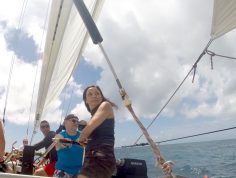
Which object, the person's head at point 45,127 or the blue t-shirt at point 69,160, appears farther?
the person's head at point 45,127

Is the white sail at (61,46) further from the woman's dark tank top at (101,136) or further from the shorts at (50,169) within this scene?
the woman's dark tank top at (101,136)

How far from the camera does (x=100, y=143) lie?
3.84 meters

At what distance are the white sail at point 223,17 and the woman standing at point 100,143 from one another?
78.0 inches

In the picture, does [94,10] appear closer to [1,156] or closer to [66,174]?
[66,174]

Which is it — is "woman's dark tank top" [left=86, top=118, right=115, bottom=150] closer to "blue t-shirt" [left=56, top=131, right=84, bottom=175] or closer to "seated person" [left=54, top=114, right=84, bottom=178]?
→ "seated person" [left=54, top=114, right=84, bottom=178]

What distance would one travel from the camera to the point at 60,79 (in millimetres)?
8742

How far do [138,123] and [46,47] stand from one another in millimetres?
5237

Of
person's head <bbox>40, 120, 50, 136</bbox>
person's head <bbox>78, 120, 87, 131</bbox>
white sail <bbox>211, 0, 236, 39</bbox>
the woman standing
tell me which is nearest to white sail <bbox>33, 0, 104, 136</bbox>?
person's head <bbox>40, 120, 50, 136</bbox>

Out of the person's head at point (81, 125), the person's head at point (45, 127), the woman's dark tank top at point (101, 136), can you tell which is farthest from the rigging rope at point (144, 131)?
the person's head at point (45, 127)

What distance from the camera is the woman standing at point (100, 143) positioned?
372 centimetres

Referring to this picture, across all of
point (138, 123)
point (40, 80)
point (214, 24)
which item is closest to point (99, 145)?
point (138, 123)

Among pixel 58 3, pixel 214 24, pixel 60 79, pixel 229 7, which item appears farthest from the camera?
pixel 60 79

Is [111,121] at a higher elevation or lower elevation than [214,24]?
lower

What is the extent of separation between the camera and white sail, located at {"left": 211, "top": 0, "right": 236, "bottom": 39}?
4.55m
